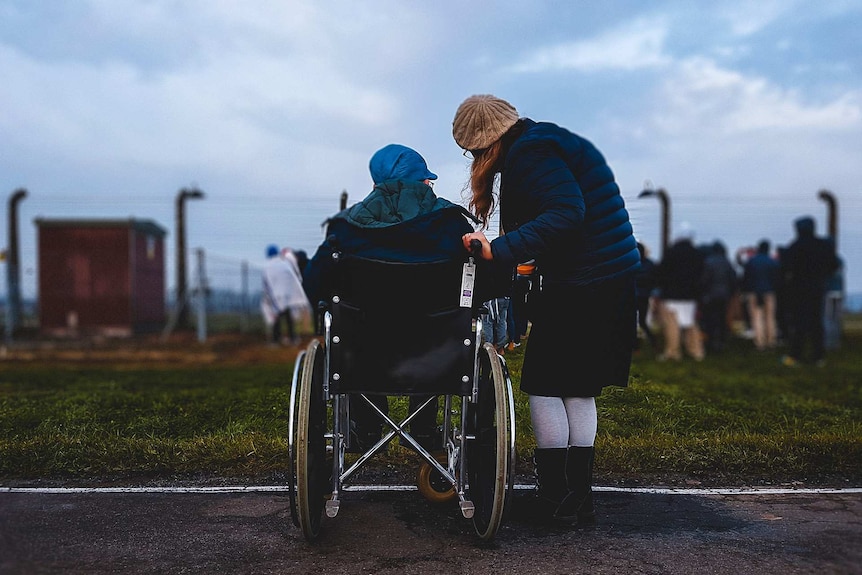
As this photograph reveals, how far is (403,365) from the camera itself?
3.39 metres

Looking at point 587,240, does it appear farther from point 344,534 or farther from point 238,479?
point 238,479

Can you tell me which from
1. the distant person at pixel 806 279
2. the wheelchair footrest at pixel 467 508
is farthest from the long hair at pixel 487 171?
the distant person at pixel 806 279

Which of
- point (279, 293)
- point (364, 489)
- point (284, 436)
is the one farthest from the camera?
point (279, 293)

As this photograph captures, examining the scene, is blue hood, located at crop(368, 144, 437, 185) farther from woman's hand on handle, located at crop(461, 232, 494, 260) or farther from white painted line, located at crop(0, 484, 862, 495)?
white painted line, located at crop(0, 484, 862, 495)

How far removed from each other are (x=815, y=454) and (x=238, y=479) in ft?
9.76

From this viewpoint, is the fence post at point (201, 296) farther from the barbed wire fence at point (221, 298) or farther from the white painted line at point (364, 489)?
the white painted line at point (364, 489)

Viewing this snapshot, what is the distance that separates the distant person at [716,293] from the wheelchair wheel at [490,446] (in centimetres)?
1048

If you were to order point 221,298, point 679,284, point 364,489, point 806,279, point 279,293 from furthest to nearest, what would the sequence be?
1. point 221,298
2. point 279,293
3. point 679,284
4. point 806,279
5. point 364,489

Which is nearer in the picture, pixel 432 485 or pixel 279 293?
pixel 432 485

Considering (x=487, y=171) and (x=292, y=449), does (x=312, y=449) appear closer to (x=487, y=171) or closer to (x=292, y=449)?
(x=292, y=449)

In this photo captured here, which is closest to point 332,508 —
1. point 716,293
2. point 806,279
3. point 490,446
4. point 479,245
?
Answer: point 490,446

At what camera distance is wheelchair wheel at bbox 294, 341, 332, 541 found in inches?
125

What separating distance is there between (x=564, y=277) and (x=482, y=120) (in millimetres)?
697

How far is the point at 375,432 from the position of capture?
397 centimetres
